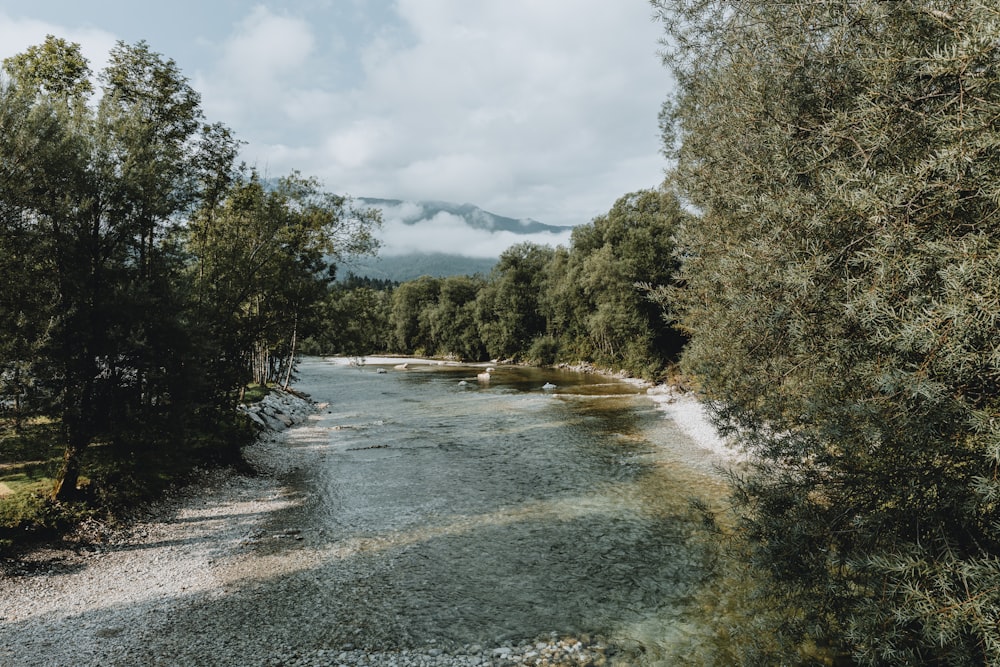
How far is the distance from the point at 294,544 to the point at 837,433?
12.0 meters

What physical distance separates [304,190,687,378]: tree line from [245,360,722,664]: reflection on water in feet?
23.0

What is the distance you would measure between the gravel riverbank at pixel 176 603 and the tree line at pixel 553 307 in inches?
488

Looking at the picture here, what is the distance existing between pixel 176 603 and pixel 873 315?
12234 millimetres

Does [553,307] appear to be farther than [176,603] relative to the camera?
Yes

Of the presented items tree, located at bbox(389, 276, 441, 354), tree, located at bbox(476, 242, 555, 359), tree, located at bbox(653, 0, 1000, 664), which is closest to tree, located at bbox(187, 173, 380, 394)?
tree, located at bbox(653, 0, 1000, 664)

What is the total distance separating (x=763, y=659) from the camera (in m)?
7.33

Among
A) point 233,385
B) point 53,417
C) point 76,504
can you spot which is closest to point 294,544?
point 76,504

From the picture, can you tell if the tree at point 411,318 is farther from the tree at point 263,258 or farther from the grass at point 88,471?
the grass at point 88,471

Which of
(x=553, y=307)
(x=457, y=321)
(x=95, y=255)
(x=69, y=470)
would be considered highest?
(x=553, y=307)

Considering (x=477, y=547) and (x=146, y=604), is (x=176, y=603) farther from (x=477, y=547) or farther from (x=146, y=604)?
(x=477, y=547)

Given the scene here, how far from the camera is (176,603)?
32.3 ft

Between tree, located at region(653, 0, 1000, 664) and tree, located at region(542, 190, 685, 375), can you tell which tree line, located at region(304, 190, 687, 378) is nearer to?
tree, located at region(542, 190, 685, 375)

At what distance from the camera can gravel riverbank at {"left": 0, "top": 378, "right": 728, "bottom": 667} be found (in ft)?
27.1

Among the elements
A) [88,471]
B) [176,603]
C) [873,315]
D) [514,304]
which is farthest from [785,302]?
[514,304]
